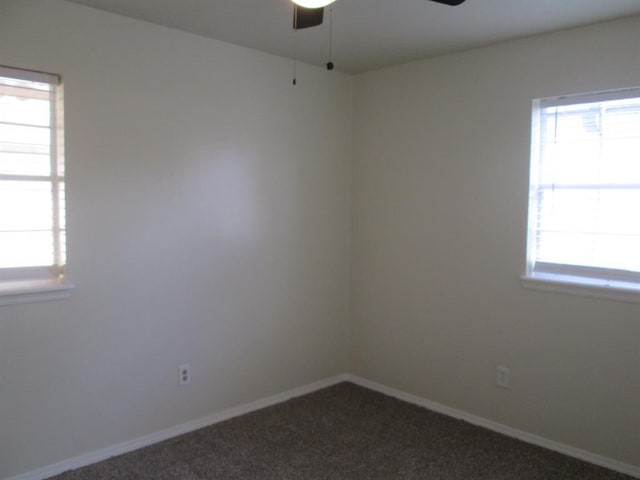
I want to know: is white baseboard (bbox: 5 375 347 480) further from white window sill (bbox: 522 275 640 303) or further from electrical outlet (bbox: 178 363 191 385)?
white window sill (bbox: 522 275 640 303)

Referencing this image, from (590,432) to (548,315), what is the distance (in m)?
0.66

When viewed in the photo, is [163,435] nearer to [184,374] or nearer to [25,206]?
[184,374]

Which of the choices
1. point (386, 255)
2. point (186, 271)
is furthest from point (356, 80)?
point (186, 271)

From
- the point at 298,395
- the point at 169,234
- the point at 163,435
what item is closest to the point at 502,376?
the point at 298,395

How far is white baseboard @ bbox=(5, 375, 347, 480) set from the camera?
2.62 meters

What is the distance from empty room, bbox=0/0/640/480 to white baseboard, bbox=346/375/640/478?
15 millimetres

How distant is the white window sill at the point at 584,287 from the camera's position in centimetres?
269

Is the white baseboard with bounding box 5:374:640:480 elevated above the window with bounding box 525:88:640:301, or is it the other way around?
the window with bounding box 525:88:640:301

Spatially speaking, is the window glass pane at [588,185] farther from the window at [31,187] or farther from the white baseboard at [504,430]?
the window at [31,187]

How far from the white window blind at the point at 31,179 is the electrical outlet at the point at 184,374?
89 centimetres

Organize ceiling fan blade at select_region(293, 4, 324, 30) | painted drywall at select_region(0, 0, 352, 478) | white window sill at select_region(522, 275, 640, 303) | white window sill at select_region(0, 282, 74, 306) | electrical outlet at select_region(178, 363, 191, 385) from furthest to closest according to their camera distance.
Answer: electrical outlet at select_region(178, 363, 191, 385), white window sill at select_region(522, 275, 640, 303), painted drywall at select_region(0, 0, 352, 478), white window sill at select_region(0, 282, 74, 306), ceiling fan blade at select_region(293, 4, 324, 30)

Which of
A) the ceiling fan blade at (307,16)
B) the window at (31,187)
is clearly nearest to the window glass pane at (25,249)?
the window at (31,187)

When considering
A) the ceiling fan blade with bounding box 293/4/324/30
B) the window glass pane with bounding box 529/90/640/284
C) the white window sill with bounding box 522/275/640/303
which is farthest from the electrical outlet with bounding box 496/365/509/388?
the ceiling fan blade with bounding box 293/4/324/30

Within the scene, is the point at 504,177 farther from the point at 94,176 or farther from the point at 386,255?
the point at 94,176
